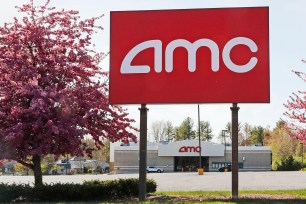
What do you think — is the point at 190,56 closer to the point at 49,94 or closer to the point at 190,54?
the point at 190,54

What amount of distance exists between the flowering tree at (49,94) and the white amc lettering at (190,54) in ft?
8.05

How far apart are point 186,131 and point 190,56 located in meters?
104

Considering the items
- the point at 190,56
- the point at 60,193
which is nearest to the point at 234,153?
the point at 190,56

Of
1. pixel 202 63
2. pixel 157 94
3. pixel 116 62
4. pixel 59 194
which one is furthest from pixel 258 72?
pixel 59 194

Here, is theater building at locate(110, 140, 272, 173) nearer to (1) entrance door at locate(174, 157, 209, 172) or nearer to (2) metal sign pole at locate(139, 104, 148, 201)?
(1) entrance door at locate(174, 157, 209, 172)

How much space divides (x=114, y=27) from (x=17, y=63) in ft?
12.2

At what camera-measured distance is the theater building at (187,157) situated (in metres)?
75.8

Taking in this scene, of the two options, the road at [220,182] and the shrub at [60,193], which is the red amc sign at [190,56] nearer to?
the shrub at [60,193]

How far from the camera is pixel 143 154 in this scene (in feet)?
47.0

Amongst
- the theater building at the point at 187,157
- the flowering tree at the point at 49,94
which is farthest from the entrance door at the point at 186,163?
the flowering tree at the point at 49,94

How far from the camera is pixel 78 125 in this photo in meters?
16.0

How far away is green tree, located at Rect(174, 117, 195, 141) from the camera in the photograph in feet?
386

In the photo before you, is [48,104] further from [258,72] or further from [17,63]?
[258,72]

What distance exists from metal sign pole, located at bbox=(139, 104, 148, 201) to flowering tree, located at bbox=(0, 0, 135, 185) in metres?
2.06
